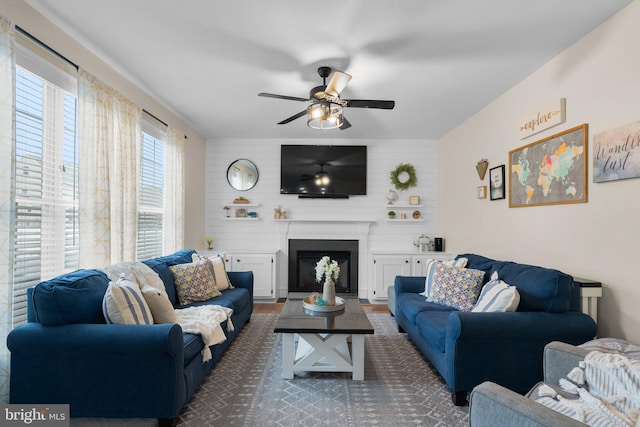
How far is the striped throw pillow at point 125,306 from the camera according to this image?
6.62 ft

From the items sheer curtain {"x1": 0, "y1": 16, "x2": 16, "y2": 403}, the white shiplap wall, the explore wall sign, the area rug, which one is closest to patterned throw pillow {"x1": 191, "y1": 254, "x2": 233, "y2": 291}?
the area rug

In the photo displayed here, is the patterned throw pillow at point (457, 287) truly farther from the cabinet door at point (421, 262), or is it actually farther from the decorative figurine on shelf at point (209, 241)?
the decorative figurine on shelf at point (209, 241)

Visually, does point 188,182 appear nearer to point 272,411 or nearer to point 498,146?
point 272,411

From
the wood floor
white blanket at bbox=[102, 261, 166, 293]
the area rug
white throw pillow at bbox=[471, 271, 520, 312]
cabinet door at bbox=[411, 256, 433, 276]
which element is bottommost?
the wood floor

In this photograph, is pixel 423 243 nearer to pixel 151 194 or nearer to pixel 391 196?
pixel 391 196

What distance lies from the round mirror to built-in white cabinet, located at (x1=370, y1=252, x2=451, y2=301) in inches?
94.3

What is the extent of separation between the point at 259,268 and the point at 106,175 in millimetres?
2631

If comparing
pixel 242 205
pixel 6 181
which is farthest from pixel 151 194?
pixel 6 181

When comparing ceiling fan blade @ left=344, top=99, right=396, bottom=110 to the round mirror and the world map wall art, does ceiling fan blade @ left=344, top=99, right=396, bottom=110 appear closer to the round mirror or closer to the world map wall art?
the world map wall art

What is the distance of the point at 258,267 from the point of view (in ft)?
16.2

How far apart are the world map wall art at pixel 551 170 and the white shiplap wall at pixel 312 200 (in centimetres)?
205

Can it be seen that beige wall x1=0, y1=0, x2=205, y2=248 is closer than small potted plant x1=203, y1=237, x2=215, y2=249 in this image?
Yes

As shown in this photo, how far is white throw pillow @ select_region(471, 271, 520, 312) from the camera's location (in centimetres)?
234

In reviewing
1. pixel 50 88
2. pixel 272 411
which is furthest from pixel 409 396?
pixel 50 88
